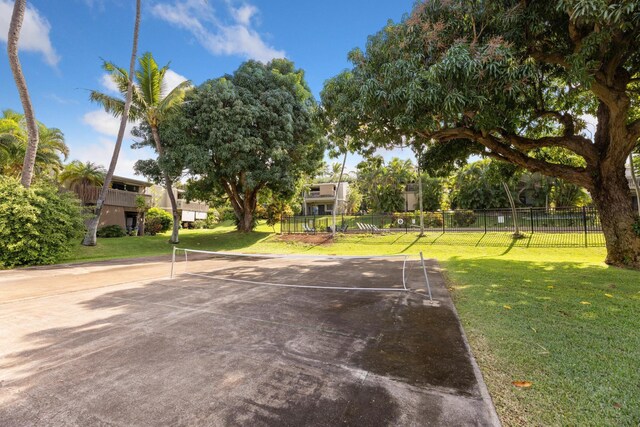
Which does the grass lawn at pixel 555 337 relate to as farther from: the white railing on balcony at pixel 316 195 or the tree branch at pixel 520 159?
the white railing on balcony at pixel 316 195

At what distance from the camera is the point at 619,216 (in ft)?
28.6

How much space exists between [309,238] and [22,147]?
57.5 ft

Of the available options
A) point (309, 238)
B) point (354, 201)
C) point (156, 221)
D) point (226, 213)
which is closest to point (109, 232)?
point (156, 221)

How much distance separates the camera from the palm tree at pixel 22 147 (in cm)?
1673

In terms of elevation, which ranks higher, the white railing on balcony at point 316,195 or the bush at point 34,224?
the white railing on balcony at point 316,195

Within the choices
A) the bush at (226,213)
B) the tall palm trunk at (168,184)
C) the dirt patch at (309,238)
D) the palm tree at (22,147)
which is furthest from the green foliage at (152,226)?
the dirt patch at (309,238)

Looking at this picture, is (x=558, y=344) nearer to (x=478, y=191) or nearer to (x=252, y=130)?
(x=252, y=130)

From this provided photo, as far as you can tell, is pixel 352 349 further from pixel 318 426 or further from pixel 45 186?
pixel 45 186

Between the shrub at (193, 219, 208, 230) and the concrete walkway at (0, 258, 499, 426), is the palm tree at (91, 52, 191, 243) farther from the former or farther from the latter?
the shrub at (193, 219, 208, 230)

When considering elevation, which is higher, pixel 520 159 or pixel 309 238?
pixel 520 159

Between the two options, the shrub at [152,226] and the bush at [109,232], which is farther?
the shrub at [152,226]

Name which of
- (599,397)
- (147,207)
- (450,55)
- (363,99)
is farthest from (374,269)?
(147,207)

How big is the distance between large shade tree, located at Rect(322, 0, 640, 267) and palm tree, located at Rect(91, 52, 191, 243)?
10.2 m

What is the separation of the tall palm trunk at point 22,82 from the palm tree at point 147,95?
4.20 meters
